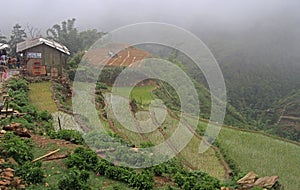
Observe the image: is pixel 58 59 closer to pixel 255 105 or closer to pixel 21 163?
pixel 21 163

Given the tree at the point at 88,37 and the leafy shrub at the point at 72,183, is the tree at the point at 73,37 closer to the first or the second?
the tree at the point at 88,37

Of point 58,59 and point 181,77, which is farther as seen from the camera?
point 181,77

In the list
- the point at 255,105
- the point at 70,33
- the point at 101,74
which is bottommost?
the point at 255,105

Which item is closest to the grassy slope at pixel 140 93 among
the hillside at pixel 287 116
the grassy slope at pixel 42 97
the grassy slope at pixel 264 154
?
the grassy slope at pixel 42 97

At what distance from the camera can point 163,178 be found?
7305 mm

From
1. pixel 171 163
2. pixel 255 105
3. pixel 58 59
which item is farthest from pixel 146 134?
pixel 255 105

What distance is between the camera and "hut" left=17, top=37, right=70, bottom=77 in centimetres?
1814

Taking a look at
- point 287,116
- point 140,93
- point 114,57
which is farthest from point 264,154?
point 287,116

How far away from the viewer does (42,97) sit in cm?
1448

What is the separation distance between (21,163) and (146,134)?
6105 mm

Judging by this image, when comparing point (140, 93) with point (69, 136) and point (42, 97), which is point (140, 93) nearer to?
point (42, 97)

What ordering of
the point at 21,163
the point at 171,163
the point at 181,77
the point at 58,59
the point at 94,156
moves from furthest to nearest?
the point at 181,77 < the point at 58,59 < the point at 171,163 < the point at 94,156 < the point at 21,163

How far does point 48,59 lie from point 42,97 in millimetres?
4708

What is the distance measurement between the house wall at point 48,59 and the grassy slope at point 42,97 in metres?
1.54
